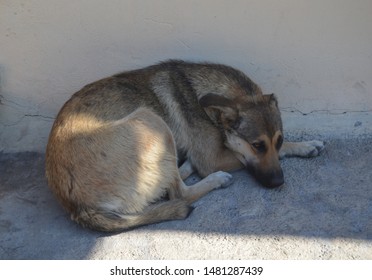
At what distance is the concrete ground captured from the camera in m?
3.59

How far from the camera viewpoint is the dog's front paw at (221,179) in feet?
13.8

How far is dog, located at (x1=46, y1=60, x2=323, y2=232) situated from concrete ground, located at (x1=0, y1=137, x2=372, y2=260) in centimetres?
11

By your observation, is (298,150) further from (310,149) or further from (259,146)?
(259,146)

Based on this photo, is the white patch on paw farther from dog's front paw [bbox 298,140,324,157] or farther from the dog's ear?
the dog's ear

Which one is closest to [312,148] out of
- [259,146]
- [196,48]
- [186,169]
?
[259,146]

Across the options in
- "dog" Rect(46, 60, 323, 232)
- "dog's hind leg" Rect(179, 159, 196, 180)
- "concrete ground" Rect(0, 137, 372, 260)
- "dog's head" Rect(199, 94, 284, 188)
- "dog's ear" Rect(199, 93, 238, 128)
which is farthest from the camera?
"dog's hind leg" Rect(179, 159, 196, 180)

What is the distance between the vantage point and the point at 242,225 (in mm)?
3814

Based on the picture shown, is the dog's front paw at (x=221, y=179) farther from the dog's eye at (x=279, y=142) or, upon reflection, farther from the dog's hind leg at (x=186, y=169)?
the dog's eye at (x=279, y=142)

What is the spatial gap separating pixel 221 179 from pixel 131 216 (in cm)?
85

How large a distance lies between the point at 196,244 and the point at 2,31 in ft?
8.38

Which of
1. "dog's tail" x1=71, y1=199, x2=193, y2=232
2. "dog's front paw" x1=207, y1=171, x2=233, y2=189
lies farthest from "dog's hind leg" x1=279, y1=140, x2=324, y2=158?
"dog's tail" x1=71, y1=199, x2=193, y2=232

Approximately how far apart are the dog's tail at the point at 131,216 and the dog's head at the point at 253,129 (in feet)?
2.22

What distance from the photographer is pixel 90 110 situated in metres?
4.11

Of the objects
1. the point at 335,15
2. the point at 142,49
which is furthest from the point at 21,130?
the point at 335,15
